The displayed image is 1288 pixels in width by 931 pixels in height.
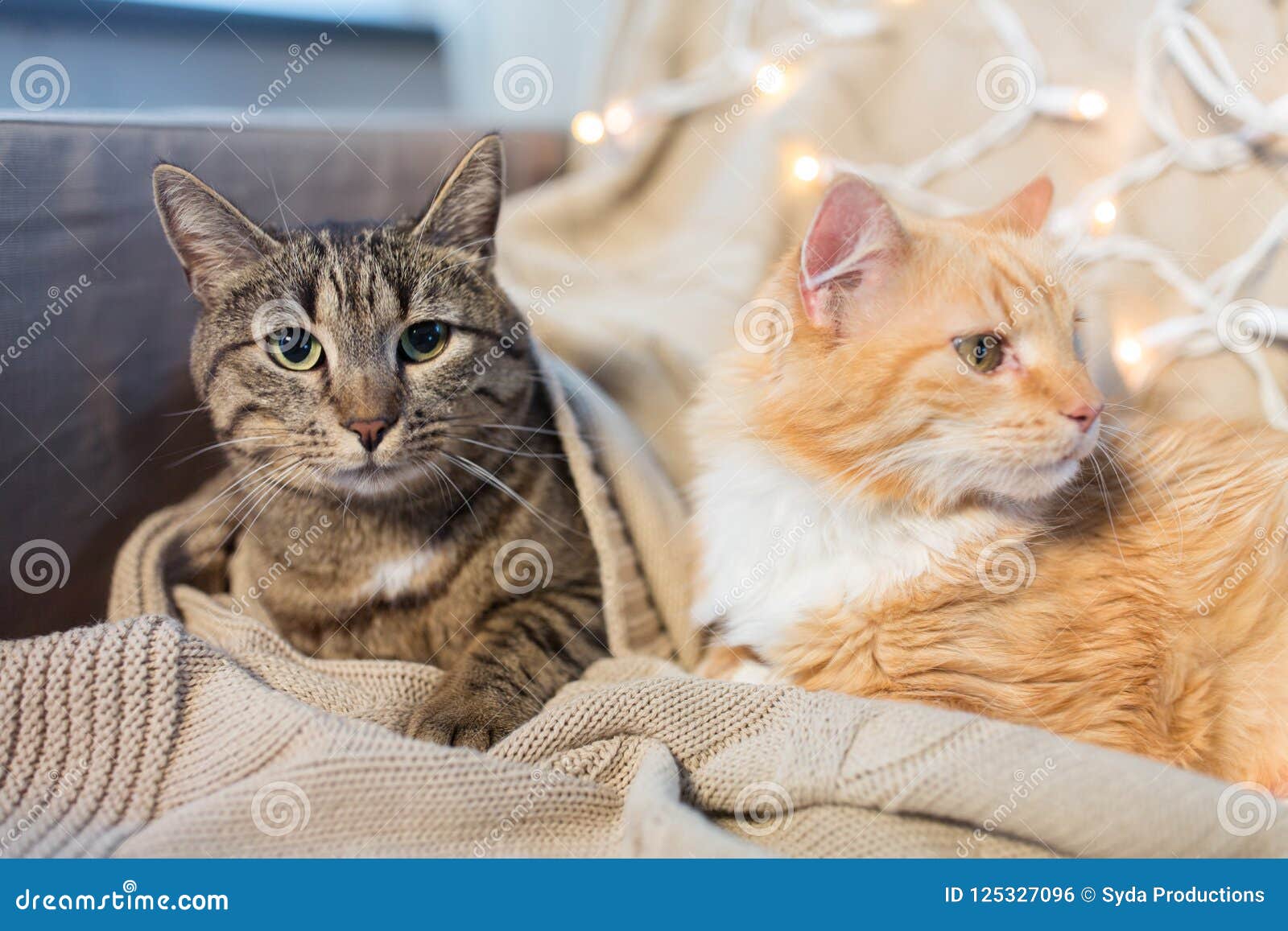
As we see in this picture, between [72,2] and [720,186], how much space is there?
1459 mm

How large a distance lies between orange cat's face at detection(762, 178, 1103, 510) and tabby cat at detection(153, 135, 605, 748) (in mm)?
497

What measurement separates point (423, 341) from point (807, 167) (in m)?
1.13

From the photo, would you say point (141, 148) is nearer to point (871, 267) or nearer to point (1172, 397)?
point (871, 267)

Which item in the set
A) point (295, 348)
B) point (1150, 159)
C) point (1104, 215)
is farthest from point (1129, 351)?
point (295, 348)

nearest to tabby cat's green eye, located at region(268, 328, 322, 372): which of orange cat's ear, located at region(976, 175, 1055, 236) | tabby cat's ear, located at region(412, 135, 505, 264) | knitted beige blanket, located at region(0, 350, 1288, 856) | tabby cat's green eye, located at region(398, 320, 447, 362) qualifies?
tabby cat's green eye, located at region(398, 320, 447, 362)

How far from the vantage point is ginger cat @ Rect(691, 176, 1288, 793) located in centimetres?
124

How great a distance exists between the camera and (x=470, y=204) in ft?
5.02

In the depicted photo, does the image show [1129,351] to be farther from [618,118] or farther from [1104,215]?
[618,118]

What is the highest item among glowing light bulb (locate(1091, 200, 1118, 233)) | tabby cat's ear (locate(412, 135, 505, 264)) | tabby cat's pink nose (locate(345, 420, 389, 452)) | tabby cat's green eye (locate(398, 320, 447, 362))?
tabby cat's ear (locate(412, 135, 505, 264))

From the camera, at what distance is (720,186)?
233 cm

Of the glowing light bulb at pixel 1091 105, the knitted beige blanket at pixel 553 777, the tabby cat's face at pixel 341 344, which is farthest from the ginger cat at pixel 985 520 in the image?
the glowing light bulb at pixel 1091 105

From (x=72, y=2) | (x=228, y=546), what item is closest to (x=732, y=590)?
(x=228, y=546)

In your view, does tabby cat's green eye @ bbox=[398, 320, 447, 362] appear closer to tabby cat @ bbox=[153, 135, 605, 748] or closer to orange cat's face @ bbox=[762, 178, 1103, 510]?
tabby cat @ bbox=[153, 135, 605, 748]

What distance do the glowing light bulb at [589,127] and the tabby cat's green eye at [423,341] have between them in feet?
4.14
